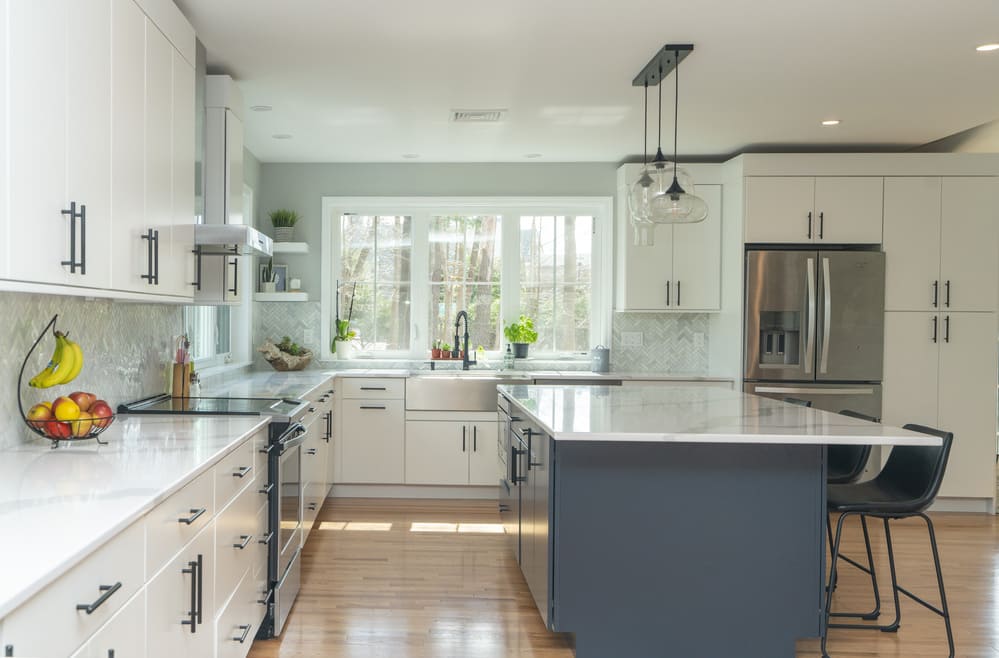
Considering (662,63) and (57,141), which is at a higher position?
(662,63)

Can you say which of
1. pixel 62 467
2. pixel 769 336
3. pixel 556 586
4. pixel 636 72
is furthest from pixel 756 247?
pixel 62 467

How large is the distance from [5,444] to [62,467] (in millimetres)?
432

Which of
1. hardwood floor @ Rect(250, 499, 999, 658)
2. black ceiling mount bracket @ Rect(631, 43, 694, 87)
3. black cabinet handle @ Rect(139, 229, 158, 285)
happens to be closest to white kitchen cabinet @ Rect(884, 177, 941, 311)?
hardwood floor @ Rect(250, 499, 999, 658)

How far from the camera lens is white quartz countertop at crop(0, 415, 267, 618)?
120cm

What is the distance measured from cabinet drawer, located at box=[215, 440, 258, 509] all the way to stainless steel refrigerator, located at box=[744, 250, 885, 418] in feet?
11.6

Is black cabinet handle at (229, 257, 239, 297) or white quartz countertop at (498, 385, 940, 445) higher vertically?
black cabinet handle at (229, 257, 239, 297)

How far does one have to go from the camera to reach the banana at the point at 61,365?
2.26 metres

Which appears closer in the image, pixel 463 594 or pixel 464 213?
pixel 463 594

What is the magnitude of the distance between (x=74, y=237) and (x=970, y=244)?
524cm

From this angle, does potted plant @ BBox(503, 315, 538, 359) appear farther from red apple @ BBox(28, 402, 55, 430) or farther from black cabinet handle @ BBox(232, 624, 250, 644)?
red apple @ BBox(28, 402, 55, 430)

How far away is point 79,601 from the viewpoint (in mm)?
1286

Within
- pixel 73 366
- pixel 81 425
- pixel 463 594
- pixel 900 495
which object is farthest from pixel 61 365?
pixel 900 495

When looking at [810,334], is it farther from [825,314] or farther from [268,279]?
[268,279]

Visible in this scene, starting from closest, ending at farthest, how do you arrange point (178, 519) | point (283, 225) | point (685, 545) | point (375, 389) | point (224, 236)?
point (178, 519) < point (685, 545) < point (224, 236) < point (375, 389) < point (283, 225)
